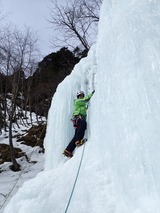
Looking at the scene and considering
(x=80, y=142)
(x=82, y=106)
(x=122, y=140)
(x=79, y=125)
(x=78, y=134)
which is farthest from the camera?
(x=82, y=106)

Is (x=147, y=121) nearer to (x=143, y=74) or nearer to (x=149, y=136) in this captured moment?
(x=149, y=136)

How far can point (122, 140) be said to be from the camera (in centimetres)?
224

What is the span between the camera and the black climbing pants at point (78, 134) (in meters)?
4.12

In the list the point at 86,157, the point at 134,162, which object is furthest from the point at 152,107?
the point at 86,157

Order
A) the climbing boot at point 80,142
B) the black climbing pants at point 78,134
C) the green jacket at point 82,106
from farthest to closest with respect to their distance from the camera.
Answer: the green jacket at point 82,106 < the black climbing pants at point 78,134 < the climbing boot at point 80,142

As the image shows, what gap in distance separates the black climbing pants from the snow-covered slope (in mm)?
814

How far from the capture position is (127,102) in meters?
2.29

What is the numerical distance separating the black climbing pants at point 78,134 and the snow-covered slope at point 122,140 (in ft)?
2.67

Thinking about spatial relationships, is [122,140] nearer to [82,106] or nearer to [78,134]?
[78,134]

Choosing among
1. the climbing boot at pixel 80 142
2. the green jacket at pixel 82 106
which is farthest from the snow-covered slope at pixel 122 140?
the green jacket at pixel 82 106

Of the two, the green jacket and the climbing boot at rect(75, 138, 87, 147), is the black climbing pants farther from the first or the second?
the green jacket

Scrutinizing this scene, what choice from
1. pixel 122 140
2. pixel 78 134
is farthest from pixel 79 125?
pixel 122 140

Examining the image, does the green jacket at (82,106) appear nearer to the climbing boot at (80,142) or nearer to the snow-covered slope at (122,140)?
the climbing boot at (80,142)

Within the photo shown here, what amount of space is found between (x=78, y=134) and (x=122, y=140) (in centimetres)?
197
